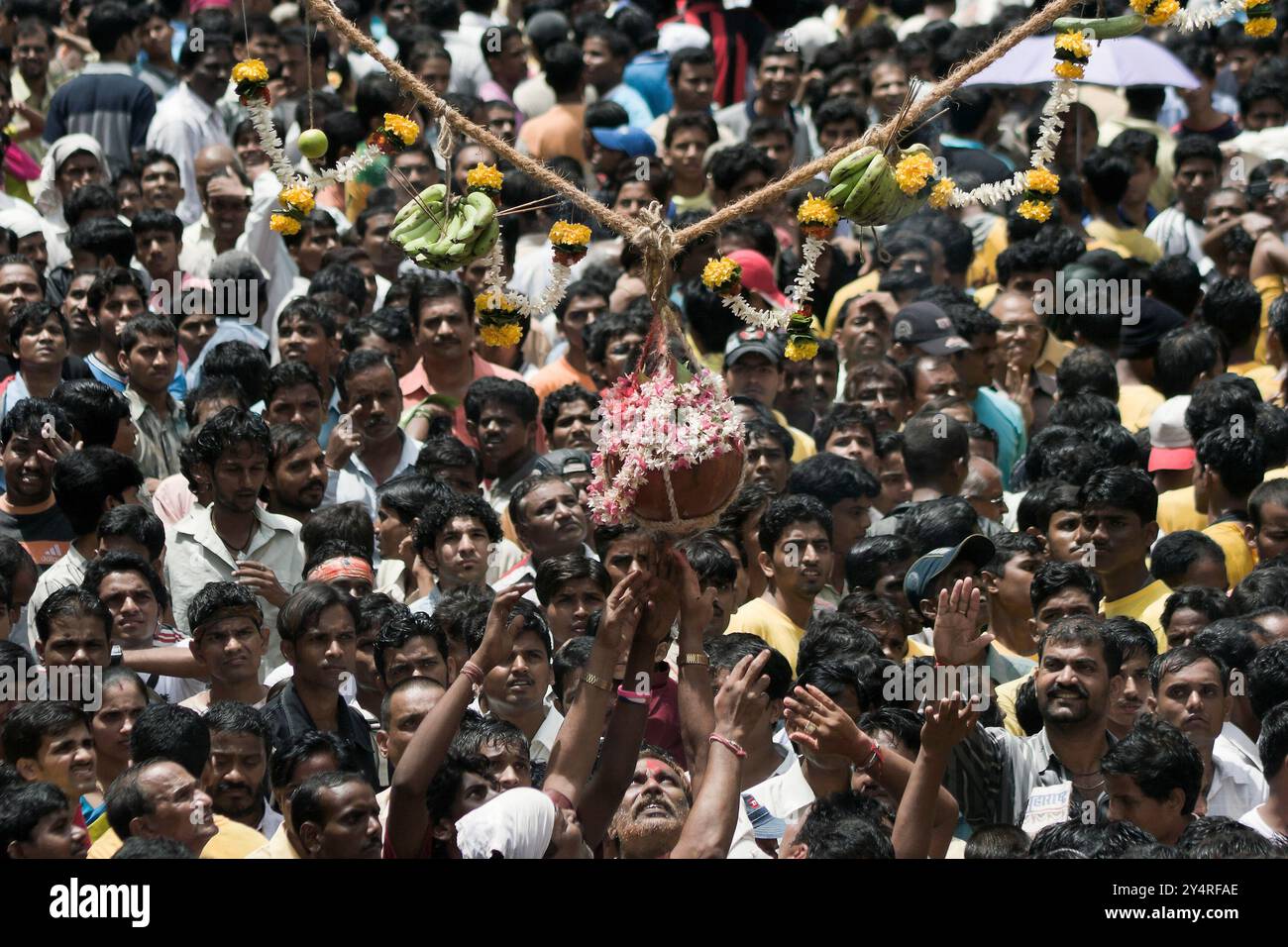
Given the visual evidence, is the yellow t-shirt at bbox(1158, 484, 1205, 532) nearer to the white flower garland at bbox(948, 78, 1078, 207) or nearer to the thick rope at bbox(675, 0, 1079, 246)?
the white flower garland at bbox(948, 78, 1078, 207)

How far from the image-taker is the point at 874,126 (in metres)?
7.43

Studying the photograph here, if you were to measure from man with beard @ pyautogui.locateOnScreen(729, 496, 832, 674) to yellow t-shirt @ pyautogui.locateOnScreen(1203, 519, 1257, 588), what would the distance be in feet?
5.64

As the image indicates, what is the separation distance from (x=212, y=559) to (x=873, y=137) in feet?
12.2

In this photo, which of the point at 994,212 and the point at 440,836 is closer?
the point at 440,836

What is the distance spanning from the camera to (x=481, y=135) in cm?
714

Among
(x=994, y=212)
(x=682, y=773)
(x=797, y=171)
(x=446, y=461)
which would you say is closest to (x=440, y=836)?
(x=682, y=773)

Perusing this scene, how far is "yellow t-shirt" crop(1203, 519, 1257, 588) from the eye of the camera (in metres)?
9.79

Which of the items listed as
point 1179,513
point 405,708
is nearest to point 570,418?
point 1179,513

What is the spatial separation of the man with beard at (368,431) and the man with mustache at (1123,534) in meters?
3.18

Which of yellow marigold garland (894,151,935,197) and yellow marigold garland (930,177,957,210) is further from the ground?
yellow marigold garland (894,151,935,197)

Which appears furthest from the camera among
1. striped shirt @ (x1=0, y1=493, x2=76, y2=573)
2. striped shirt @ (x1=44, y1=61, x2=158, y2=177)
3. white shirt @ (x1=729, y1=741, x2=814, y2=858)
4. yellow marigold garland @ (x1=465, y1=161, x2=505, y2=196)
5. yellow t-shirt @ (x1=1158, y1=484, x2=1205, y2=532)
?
striped shirt @ (x1=44, y1=61, x2=158, y2=177)

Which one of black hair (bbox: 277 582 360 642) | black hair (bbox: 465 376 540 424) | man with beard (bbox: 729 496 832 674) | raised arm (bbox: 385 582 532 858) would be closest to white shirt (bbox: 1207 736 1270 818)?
man with beard (bbox: 729 496 832 674)
